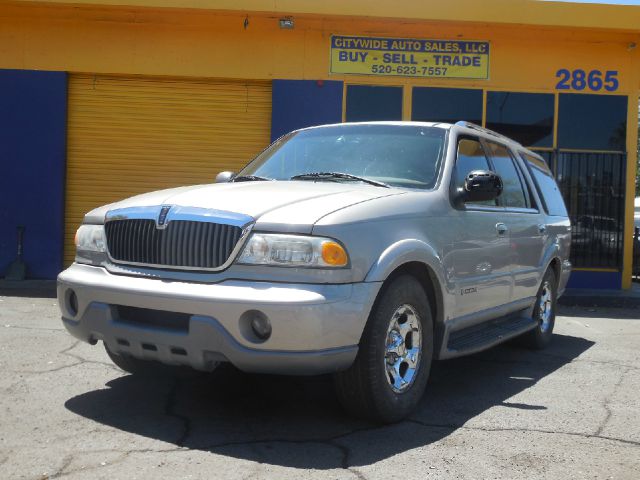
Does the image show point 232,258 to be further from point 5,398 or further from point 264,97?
point 264,97

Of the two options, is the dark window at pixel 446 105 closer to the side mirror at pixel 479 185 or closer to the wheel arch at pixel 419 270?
the side mirror at pixel 479 185

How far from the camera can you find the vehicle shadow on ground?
11.7ft

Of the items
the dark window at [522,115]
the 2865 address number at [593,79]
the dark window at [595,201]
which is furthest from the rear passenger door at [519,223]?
the 2865 address number at [593,79]

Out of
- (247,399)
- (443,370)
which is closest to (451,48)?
(443,370)

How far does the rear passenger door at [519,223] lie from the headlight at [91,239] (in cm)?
291

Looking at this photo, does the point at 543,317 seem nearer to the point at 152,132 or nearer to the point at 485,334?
the point at 485,334

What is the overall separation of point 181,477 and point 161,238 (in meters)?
1.27

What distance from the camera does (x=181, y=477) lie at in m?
3.15

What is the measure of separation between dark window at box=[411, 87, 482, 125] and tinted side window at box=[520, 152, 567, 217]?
4.08m

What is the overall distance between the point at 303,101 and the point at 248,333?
26.4 ft

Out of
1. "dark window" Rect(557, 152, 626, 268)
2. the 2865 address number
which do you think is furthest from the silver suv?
the 2865 address number

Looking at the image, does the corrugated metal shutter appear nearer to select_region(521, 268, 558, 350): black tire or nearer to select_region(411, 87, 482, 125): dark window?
select_region(411, 87, 482, 125): dark window

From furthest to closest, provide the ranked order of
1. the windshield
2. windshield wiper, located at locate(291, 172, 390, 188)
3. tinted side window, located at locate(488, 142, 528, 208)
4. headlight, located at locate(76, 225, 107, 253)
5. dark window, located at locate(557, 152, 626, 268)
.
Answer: dark window, located at locate(557, 152, 626, 268)
tinted side window, located at locate(488, 142, 528, 208)
the windshield
windshield wiper, located at locate(291, 172, 390, 188)
headlight, located at locate(76, 225, 107, 253)

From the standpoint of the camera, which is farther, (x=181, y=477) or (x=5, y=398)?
(x=5, y=398)
